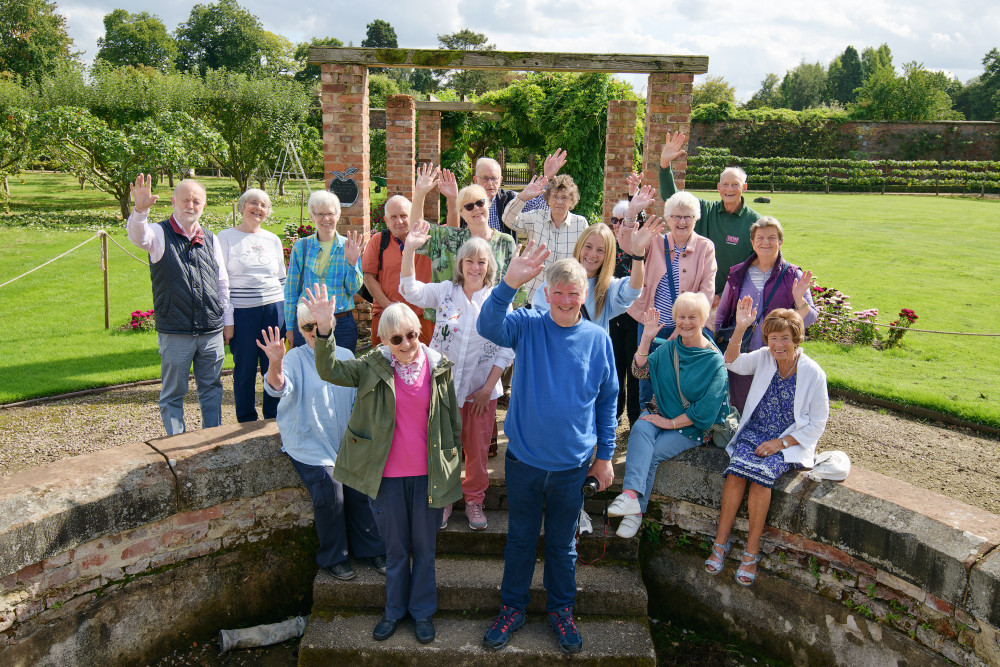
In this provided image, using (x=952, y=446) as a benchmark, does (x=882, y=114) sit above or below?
above

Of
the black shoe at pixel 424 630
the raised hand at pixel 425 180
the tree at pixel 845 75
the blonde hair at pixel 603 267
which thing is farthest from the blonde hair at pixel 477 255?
the tree at pixel 845 75

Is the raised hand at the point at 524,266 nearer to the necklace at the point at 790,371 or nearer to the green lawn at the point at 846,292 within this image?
the necklace at the point at 790,371

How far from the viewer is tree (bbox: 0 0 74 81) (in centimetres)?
4250

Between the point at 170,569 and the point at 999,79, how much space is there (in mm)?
74662

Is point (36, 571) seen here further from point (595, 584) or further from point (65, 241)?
point (65, 241)

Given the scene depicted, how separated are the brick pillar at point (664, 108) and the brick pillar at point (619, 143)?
4324mm

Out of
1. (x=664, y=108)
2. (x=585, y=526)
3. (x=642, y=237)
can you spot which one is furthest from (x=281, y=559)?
(x=664, y=108)

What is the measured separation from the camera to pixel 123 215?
19.9 meters

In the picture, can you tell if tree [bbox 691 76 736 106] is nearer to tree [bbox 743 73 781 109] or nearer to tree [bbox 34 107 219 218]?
tree [bbox 743 73 781 109]

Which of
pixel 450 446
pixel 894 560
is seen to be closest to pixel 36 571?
pixel 450 446

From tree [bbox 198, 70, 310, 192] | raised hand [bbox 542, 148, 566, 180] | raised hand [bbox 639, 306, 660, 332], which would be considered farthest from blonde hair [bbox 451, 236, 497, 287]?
tree [bbox 198, 70, 310, 192]

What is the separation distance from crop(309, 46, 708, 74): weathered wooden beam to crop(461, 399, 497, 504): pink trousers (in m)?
3.91

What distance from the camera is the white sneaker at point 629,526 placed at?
3.75 meters

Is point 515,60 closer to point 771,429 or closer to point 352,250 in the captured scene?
point 352,250
